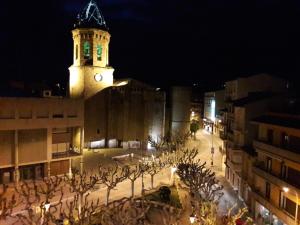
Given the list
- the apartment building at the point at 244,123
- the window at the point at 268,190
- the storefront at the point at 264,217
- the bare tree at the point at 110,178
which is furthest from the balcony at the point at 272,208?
the bare tree at the point at 110,178

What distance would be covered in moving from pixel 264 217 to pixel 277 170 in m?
4.90

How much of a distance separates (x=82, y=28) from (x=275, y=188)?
43.1m

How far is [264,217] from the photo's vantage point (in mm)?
30469

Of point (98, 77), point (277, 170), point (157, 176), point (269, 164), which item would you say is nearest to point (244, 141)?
point (269, 164)

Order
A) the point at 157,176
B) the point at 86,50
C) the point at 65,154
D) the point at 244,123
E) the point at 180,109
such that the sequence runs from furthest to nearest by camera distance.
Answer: the point at 180,109
the point at 86,50
the point at 157,176
the point at 65,154
the point at 244,123

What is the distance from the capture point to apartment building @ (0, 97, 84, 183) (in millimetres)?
36406

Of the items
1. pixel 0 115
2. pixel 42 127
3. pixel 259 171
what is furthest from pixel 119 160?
pixel 259 171

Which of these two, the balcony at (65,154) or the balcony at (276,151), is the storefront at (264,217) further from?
the balcony at (65,154)

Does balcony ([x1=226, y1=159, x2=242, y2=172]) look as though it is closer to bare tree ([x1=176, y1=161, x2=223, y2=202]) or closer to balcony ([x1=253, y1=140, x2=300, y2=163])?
bare tree ([x1=176, y1=161, x2=223, y2=202])

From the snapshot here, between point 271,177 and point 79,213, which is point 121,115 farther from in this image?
point 271,177

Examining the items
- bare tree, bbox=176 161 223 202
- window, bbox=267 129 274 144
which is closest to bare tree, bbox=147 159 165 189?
bare tree, bbox=176 161 223 202

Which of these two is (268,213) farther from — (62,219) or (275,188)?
(62,219)

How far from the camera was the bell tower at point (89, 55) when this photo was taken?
2338 inches

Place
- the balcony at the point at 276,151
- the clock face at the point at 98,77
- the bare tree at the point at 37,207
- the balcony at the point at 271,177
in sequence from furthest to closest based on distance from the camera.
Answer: the clock face at the point at 98,77
the balcony at the point at 271,177
the balcony at the point at 276,151
the bare tree at the point at 37,207
